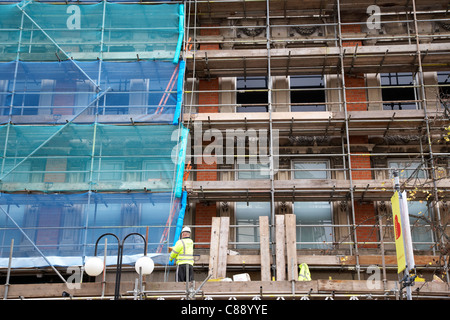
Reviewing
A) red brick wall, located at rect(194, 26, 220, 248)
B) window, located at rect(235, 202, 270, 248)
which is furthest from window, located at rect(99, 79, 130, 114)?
window, located at rect(235, 202, 270, 248)

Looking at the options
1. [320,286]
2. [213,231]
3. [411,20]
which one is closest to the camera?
[320,286]

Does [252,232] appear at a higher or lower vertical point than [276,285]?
higher

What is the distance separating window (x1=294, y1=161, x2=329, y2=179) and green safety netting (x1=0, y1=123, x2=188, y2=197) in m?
3.80

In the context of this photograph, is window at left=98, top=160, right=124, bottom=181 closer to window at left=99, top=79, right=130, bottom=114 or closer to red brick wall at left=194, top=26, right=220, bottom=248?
window at left=99, top=79, right=130, bottom=114

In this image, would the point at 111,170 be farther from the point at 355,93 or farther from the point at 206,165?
the point at 355,93

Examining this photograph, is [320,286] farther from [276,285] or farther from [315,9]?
[315,9]

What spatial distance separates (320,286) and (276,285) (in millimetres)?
941

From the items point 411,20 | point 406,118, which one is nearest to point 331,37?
point 411,20

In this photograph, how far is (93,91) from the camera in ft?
61.8

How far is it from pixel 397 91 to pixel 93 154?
9.97m

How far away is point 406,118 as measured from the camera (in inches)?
723

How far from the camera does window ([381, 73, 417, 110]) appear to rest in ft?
64.8

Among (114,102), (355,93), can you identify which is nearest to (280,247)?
(355,93)

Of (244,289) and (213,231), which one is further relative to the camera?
(213,231)
